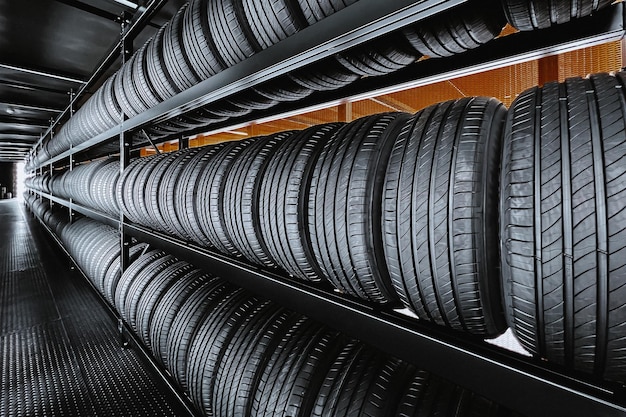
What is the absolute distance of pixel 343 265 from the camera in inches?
36.9

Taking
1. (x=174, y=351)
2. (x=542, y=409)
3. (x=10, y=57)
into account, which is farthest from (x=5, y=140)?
(x=542, y=409)

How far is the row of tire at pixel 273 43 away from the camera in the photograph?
840 mm

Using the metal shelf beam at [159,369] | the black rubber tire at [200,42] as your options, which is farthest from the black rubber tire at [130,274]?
the black rubber tire at [200,42]

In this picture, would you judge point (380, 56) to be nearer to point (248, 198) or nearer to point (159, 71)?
point (248, 198)

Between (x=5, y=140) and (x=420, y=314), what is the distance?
1523cm

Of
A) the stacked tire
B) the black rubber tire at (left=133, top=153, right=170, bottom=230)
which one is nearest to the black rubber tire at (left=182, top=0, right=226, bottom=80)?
the stacked tire

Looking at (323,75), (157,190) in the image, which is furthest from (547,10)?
(157,190)

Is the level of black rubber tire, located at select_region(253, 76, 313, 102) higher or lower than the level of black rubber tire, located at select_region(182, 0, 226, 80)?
lower

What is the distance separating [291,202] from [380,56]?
0.54 metres

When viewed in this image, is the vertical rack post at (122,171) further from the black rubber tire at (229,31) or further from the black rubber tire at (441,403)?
the black rubber tire at (441,403)

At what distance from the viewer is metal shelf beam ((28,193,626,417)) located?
1.84 ft

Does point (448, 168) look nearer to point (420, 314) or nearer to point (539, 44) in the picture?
point (420, 314)

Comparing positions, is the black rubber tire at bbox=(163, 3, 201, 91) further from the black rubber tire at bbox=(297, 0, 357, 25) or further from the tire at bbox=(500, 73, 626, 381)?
the tire at bbox=(500, 73, 626, 381)

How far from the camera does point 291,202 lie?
1.07 metres
